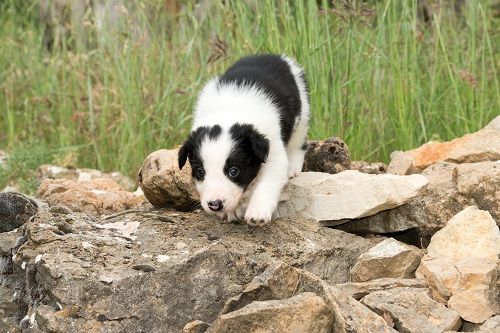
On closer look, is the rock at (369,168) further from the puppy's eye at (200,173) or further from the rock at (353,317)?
the rock at (353,317)

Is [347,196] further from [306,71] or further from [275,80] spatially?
[306,71]

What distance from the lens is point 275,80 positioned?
5.29m

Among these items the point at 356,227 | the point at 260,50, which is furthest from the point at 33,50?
the point at 356,227

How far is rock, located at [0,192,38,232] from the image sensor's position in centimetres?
453

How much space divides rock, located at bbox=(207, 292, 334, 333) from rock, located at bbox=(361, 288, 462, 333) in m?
0.29

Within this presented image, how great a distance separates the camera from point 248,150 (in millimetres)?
4480

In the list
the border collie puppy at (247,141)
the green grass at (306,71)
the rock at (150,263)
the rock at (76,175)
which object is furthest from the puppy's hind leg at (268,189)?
the rock at (76,175)

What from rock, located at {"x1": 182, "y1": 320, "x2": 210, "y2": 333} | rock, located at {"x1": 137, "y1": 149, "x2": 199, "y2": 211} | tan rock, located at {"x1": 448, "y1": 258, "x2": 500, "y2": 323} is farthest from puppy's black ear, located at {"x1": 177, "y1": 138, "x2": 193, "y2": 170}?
tan rock, located at {"x1": 448, "y1": 258, "x2": 500, "y2": 323}

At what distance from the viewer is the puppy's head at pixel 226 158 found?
4309 mm

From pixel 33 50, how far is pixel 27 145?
5.44ft

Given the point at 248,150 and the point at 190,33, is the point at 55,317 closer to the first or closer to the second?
the point at 248,150

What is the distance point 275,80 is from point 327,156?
550 millimetres

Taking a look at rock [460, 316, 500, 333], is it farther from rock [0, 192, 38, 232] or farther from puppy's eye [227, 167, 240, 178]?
rock [0, 192, 38, 232]

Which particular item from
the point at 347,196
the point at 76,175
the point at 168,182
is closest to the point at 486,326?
the point at 347,196
